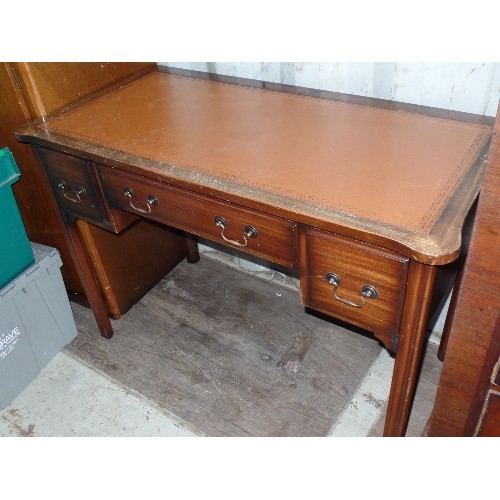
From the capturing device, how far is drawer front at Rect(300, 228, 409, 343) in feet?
4.20

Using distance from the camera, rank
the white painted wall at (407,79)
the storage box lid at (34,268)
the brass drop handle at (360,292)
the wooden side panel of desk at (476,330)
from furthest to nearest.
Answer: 1. the storage box lid at (34,268)
2. the white painted wall at (407,79)
3. the brass drop handle at (360,292)
4. the wooden side panel of desk at (476,330)

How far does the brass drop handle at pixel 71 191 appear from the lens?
1842 mm

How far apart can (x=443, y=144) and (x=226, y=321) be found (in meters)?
1.31

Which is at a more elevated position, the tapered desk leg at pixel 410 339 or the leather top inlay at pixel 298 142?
the leather top inlay at pixel 298 142

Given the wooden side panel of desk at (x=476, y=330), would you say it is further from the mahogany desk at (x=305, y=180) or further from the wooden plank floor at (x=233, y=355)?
the wooden plank floor at (x=233, y=355)

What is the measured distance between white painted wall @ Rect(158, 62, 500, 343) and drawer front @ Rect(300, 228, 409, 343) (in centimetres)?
73

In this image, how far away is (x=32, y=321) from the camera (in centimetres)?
217

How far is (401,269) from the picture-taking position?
1.25 meters

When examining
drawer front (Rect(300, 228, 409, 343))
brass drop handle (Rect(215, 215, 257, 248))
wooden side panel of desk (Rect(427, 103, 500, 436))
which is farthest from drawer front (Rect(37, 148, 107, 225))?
wooden side panel of desk (Rect(427, 103, 500, 436))

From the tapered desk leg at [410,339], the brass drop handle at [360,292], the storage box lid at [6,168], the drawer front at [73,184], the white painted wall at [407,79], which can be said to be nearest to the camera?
the tapered desk leg at [410,339]

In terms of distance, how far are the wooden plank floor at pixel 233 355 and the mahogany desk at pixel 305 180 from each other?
1.64 ft

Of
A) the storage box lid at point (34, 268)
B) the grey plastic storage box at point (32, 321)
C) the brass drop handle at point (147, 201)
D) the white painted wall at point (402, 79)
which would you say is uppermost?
the white painted wall at point (402, 79)

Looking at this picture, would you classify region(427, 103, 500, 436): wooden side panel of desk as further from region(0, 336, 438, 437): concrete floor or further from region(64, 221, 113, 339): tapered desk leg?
region(64, 221, 113, 339): tapered desk leg

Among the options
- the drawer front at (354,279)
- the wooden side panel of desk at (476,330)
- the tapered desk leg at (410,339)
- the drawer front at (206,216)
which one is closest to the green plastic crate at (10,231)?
the drawer front at (206,216)
